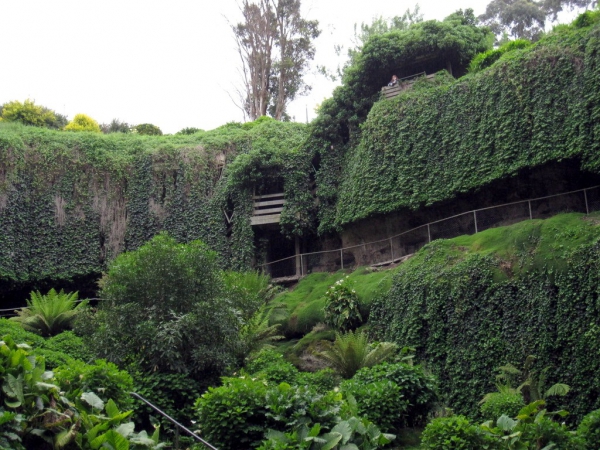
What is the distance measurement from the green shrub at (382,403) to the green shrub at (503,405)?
149 centimetres

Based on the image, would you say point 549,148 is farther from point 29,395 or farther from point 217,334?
point 29,395

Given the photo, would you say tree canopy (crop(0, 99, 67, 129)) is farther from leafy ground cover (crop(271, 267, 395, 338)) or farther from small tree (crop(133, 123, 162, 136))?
leafy ground cover (crop(271, 267, 395, 338))

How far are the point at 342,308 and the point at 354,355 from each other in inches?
129

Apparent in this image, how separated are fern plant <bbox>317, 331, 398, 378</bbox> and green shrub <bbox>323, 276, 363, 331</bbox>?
7.70 feet

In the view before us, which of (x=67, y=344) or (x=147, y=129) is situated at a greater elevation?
(x=147, y=129)

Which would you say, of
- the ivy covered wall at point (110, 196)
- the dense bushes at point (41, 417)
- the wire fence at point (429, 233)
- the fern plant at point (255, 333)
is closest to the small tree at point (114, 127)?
the ivy covered wall at point (110, 196)

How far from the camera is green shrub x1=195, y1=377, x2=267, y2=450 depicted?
1030 centimetres

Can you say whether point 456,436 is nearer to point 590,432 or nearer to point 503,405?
point 590,432

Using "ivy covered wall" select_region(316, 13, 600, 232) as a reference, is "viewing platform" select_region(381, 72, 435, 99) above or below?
above

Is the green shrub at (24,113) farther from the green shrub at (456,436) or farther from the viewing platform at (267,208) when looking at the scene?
the green shrub at (456,436)

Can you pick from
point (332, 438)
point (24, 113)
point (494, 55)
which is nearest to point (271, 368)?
point (332, 438)

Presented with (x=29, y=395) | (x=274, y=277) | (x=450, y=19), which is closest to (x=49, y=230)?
(x=274, y=277)

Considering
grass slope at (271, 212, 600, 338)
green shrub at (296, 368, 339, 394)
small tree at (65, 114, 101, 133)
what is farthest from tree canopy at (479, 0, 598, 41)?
green shrub at (296, 368, 339, 394)

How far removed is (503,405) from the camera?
12.0 meters
